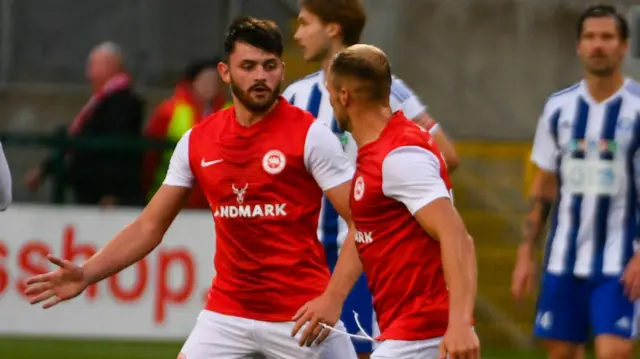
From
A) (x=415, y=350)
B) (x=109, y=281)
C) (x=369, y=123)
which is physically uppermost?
(x=369, y=123)

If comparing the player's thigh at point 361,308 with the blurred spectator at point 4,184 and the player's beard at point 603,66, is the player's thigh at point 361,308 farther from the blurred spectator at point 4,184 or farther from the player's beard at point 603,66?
the blurred spectator at point 4,184

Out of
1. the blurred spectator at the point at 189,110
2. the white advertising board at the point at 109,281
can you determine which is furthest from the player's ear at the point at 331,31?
the blurred spectator at the point at 189,110

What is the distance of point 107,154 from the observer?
14102mm

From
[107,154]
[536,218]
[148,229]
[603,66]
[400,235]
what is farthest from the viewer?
[107,154]

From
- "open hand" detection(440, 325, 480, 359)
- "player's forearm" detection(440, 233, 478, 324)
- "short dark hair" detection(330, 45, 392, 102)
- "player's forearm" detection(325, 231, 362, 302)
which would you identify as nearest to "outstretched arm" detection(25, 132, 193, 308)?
"player's forearm" detection(325, 231, 362, 302)

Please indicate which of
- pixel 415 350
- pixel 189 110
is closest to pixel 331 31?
pixel 415 350

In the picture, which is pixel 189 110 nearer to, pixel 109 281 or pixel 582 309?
pixel 109 281

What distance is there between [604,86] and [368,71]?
9.12 feet

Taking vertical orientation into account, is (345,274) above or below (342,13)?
below

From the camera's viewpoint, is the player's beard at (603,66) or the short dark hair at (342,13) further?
the player's beard at (603,66)

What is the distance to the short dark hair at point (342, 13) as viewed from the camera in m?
7.97

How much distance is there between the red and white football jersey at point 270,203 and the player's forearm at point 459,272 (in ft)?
3.80

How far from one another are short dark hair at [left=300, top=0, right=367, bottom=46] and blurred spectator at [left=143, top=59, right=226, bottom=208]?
5.86 metres

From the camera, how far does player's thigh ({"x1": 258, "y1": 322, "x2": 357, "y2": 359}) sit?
6.73m
